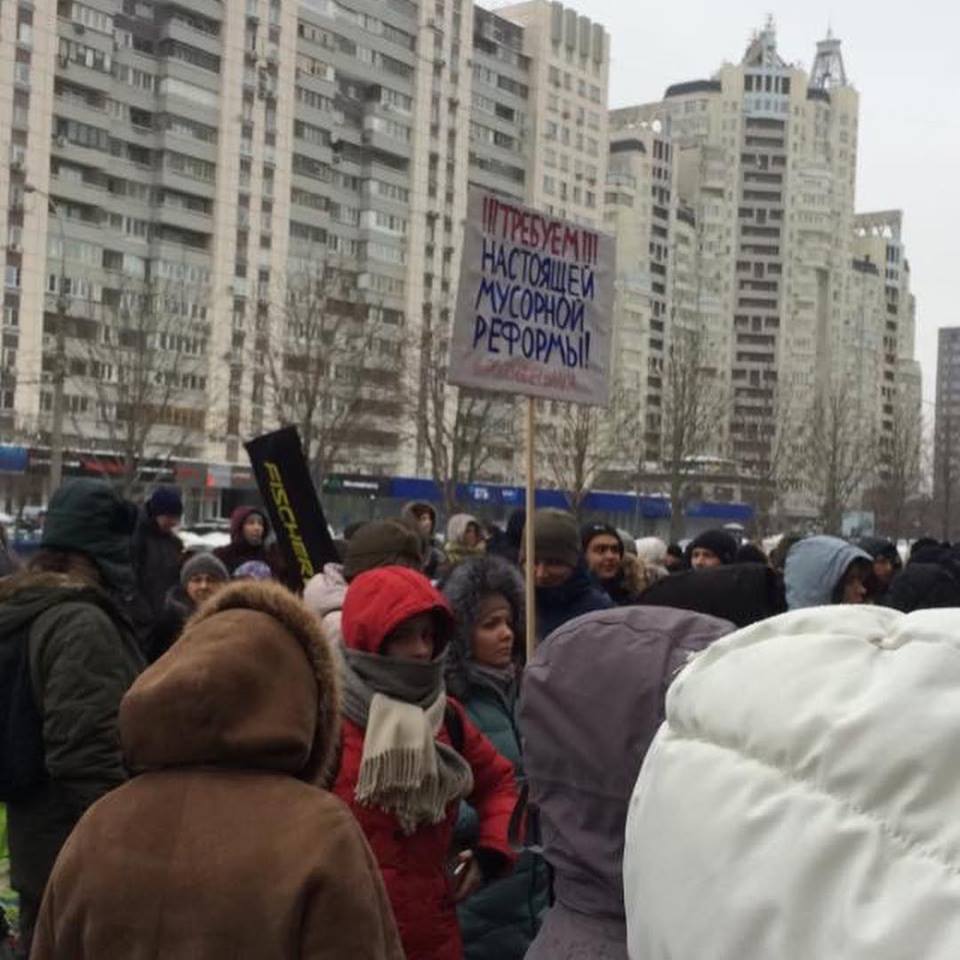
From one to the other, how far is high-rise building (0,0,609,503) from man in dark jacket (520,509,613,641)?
41.6 m

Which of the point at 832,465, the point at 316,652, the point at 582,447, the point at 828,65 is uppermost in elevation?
the point at 828,65

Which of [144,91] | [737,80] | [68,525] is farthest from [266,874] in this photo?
[737,80]

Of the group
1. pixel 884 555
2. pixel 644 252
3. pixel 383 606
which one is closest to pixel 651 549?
pixel 884 555

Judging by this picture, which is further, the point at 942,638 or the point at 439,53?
the point at 439,53

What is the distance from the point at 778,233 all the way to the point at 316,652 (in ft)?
449

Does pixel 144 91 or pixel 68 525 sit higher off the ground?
pixel 144 91

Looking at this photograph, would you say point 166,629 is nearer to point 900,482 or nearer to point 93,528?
point 93,528

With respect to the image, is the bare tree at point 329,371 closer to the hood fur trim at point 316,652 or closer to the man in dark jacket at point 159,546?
the man in dark jacket at point 159,546

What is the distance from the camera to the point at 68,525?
410cm

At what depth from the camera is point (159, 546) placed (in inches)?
340

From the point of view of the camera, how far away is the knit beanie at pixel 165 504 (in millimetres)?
8570

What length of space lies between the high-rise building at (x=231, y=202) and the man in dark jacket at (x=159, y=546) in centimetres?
3833

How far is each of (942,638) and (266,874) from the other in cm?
144

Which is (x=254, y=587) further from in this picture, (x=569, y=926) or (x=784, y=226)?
(x=784, y=226)
